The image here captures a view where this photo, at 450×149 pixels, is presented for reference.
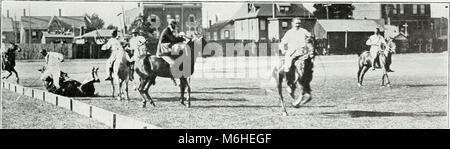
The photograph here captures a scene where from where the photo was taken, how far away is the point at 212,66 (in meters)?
7.87

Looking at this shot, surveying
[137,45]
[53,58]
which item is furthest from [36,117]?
[137,45]

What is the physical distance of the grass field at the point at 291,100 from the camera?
7676 millimetres

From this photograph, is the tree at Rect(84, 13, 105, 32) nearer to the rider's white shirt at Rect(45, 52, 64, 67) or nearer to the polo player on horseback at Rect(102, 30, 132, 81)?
the polo player on horseback at Rect(102, 30, 132, 81)

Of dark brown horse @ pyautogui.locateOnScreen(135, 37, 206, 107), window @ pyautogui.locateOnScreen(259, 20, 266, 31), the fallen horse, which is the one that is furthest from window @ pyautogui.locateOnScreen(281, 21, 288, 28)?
the fallen horse

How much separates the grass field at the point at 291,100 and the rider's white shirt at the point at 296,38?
0.35 m

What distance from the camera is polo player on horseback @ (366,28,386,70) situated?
27.1 ft

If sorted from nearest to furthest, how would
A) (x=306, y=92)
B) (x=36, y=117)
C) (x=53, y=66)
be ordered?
1. (x=36, y=117)
2. (x=306, y=92)
3. (x=53, y=66)

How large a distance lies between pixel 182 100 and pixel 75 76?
4.38 ft

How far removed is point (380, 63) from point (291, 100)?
4.38ft

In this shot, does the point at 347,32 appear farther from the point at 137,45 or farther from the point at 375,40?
the point at 137,45

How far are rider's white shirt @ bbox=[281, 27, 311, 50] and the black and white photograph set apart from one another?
1 centimetres

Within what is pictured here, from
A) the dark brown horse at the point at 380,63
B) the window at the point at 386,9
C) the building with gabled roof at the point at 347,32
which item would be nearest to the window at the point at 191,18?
the building with gabled roof at the point at 347,32

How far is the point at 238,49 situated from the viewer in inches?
314
